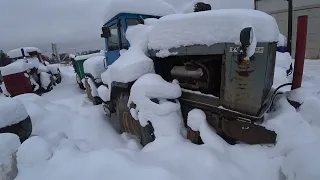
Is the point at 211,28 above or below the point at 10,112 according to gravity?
above

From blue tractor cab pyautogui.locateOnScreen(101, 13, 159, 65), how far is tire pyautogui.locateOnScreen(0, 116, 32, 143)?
208 centimetres

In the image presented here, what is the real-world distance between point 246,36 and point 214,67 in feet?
2.58

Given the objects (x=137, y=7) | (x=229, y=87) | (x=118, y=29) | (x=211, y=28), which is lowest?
(x=229, y=87)

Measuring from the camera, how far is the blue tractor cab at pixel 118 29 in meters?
4.02

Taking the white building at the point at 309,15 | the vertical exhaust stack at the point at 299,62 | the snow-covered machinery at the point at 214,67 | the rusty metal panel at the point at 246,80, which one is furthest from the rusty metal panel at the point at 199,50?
the white building at the point at 309,15

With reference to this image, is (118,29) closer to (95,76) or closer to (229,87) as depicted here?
(95,76)

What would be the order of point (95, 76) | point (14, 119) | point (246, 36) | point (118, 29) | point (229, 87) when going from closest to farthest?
point (246, 36), point (229, 87), point (14, 119), point (118, 29), point (95, 76)

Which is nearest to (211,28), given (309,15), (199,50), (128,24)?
(199,50)

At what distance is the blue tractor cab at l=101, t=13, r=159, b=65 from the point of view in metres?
4.02

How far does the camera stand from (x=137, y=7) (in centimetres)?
407

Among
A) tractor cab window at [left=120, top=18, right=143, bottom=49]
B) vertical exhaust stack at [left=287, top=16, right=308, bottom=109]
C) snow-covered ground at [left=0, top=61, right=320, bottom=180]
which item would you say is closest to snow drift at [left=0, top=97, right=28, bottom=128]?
snow-covered ground at [left=0, top=61, right=320, bottom=180]

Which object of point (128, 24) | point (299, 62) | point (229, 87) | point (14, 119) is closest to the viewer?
point (299, 62)

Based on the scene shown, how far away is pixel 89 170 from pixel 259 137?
190 cm

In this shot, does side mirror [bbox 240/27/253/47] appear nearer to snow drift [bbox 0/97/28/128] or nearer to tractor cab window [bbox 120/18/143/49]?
tractor cab window [bbox 120/18/143/49]
